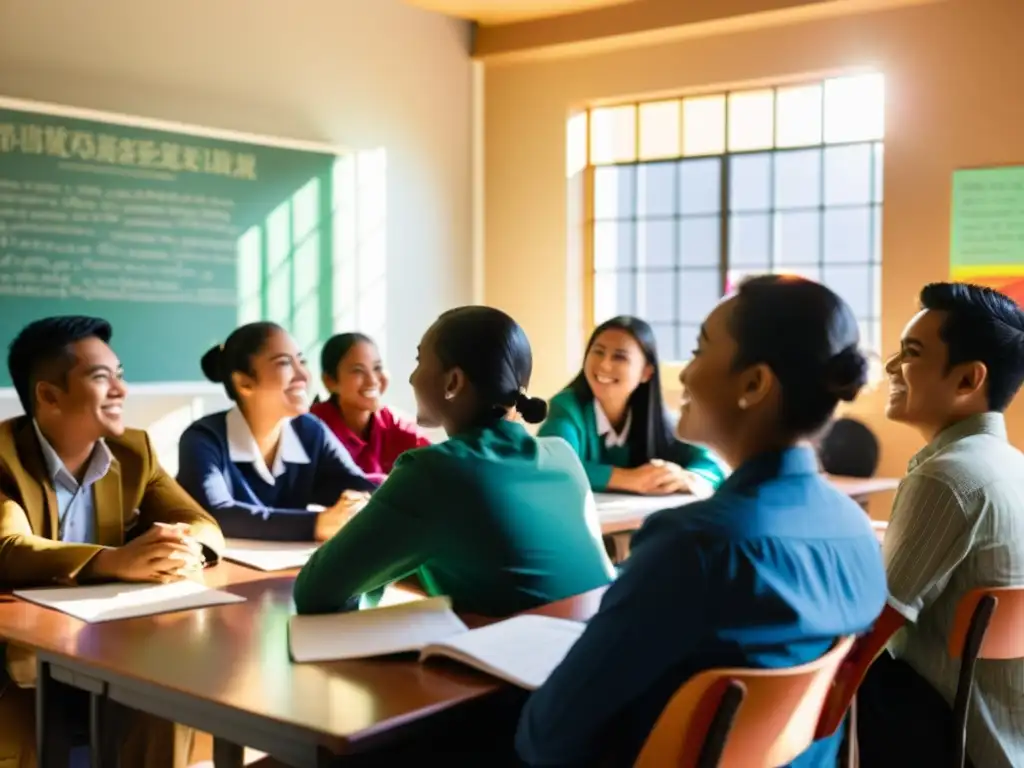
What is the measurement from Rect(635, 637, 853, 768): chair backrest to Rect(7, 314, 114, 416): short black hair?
1.59 meters

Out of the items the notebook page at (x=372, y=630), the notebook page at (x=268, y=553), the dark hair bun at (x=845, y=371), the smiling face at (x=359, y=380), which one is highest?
the dark hair bun at (x=845, y=371)

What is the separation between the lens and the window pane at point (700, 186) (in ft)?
19.9

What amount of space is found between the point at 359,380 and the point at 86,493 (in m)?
1.59

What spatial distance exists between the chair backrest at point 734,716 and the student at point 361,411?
8.62 feet

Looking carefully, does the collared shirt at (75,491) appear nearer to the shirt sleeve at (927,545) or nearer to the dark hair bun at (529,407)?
the dark hair bun at (529,407)

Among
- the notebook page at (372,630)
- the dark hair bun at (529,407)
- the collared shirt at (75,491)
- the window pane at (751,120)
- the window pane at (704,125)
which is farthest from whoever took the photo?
the window pane at (704,125)

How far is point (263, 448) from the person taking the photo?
316cm

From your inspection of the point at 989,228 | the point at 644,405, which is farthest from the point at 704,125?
the point at 644,405

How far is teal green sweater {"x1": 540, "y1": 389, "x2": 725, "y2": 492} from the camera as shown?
13.1ft

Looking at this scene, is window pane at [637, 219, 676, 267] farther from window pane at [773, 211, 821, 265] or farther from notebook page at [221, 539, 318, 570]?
notebook page at [221, 539, 318, 570]

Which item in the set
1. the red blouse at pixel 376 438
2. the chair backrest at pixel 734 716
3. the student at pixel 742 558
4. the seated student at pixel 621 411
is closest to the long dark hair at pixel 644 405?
the seated student at pixel 621 411

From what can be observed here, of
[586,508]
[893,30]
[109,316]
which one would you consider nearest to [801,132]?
[893,30]

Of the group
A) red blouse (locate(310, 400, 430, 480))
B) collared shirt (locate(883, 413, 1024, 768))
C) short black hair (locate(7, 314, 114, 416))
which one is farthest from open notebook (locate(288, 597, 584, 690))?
red blouse (locate(310, 400, 430, 480))

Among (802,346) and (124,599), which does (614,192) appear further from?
(802,346)
